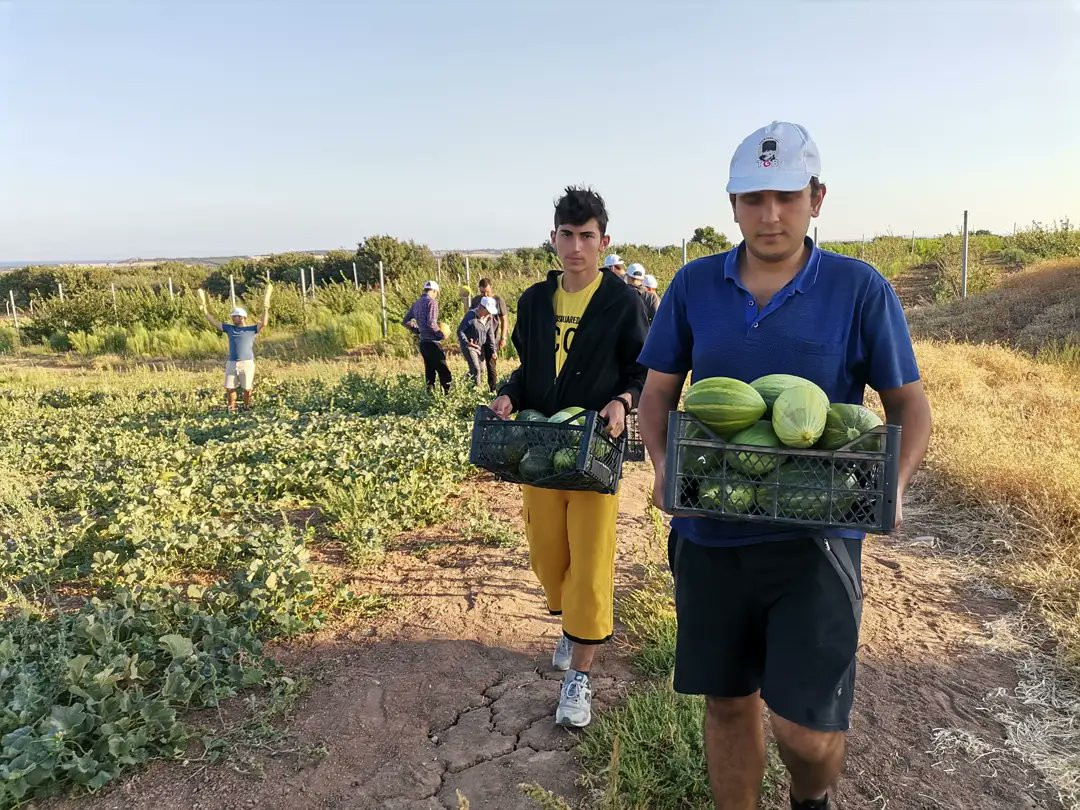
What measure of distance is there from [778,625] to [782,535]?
0.23 metres

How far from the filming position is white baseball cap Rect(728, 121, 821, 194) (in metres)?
1.76

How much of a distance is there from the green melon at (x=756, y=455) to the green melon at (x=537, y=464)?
869 millimetres

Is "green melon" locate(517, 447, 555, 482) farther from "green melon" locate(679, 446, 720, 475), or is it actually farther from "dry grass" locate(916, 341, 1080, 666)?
"dry grass" locate(916, 341, 1080, 666)

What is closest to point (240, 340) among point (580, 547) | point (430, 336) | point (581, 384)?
point (430, 336)

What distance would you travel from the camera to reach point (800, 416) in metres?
1.58

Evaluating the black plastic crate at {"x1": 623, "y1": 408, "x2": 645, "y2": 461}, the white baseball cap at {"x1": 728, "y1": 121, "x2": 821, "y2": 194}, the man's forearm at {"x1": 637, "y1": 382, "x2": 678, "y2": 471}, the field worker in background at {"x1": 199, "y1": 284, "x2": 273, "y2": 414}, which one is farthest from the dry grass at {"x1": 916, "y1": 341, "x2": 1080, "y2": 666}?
the field worker in background at {"x1": 199, "y1": 284, "x2": 273, "y2": 414}

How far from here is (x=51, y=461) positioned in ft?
22.0

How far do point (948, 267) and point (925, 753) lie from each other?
22597mm

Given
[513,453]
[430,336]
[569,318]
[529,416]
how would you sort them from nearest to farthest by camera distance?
[513,453], [529,416], [569,318], [430,336]

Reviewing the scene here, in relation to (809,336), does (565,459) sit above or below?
below

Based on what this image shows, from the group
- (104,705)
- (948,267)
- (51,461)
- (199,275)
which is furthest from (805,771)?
(199,275)

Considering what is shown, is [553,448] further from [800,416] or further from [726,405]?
[800,416]

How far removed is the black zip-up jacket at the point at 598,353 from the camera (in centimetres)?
289

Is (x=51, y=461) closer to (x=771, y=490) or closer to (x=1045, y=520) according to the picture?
(x=771, y=490)
